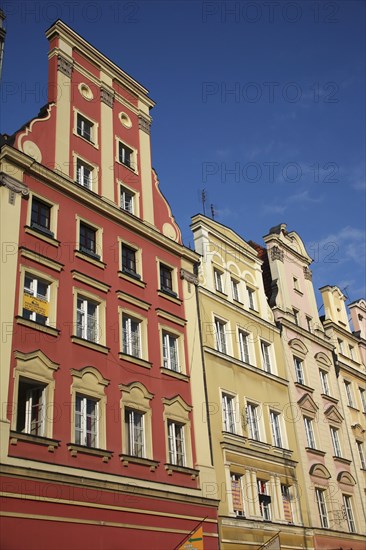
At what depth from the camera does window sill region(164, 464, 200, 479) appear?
82.4 ft

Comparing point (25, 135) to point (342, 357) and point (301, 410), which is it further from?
point (342, 357)

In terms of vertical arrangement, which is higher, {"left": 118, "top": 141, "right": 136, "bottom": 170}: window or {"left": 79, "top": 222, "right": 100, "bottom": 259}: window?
{"left": 118, "top": 141, "right": 136, "bottom": 170}: window

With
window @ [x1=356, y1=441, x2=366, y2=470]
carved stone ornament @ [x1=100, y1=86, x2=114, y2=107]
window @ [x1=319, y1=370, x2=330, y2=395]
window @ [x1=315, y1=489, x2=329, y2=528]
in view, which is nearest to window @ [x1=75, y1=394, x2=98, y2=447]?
carved stone ornament @ [x1=100, y1=86, x2=114, y2=107]

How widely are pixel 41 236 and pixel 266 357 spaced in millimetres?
15771

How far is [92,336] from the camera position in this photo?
25000 millimetres

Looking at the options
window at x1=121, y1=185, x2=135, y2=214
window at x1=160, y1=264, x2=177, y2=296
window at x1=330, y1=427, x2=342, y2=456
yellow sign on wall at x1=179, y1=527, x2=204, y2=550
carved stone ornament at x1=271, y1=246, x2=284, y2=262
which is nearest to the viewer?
yellow sign on wall at x1=179, y1=527, x2=204, y2=550

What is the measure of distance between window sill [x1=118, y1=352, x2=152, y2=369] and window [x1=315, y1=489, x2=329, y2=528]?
13.4 meters

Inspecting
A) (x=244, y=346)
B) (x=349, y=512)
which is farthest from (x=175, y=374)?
(x=349, y=512)

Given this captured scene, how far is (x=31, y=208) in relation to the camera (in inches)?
974

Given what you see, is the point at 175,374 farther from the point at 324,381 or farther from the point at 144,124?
the point at 324,381

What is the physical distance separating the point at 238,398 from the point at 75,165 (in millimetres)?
12938

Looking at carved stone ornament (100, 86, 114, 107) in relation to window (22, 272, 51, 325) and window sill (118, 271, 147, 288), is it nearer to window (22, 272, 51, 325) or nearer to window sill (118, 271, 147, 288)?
window sill (118, 271, 147, 288)

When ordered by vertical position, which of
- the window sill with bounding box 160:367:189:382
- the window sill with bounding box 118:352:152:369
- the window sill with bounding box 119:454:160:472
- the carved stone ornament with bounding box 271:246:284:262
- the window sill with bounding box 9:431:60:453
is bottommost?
the window sill with bounding box 9:431:60:453

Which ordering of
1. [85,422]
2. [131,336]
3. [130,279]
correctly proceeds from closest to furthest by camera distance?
[85,422] → [131,336] → [130,279]
